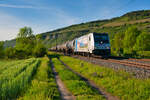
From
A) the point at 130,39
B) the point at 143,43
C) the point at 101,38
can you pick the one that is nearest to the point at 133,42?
the point at 130,39

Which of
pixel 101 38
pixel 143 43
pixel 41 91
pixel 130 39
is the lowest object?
pixel 41 91

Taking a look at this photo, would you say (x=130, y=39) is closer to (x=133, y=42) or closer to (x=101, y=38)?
(x=133, y=42)

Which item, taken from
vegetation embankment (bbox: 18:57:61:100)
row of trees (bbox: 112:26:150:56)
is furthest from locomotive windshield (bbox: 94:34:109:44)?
row of trees (bbox: 112:26:150:56)

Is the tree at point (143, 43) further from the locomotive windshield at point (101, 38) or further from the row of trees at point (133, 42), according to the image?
the locomotive windshield at point (101, 38)

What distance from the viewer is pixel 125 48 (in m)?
38.2

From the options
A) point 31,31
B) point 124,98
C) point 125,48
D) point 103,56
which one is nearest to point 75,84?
point 124,98

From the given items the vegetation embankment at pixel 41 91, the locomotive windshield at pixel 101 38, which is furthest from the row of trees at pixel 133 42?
the vegetation embankment at pixel 41 91

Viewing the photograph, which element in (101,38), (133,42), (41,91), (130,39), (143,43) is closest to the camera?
(41,91)

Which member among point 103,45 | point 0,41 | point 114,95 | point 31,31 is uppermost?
point 31,31

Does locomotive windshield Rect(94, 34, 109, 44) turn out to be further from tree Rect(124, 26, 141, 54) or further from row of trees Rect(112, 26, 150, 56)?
tree Rect(124, 26, 141, 54)

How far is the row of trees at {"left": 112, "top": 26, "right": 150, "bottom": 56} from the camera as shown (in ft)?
105

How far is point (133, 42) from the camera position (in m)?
36.8

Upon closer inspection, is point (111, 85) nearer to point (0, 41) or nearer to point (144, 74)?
point (144, 74)

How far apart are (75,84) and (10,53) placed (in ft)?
139
